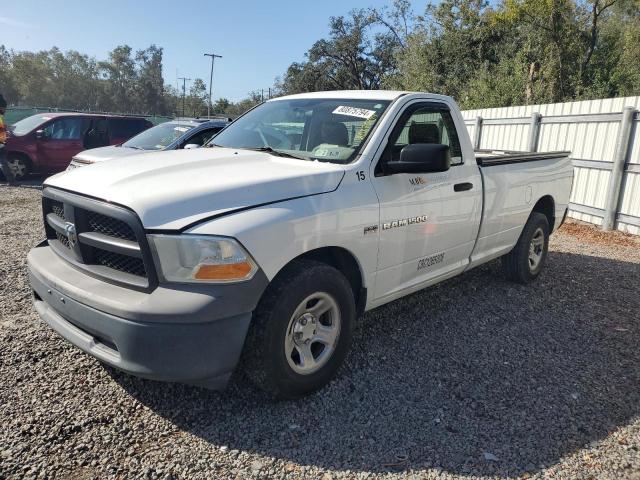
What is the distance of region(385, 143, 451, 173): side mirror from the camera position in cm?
325

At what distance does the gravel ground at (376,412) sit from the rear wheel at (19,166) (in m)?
9.38

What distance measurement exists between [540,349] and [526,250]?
173cm

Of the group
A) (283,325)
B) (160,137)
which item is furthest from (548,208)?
(160,137)

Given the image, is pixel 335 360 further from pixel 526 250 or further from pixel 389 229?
pixel 526 250

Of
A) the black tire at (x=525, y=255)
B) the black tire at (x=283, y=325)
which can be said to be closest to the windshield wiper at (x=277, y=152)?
the black tire at (x=283, y=325)

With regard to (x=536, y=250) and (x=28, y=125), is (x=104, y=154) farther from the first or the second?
(x=536, y=250)

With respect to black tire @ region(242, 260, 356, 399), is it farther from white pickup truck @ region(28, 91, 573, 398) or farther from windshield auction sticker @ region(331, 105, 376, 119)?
windshield auction sticker @ region(331, 105, 376, 119)

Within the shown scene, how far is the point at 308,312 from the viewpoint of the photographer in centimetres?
301

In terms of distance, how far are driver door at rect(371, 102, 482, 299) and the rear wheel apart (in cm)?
1160

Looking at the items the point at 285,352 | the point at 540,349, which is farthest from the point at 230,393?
the point at 540,349

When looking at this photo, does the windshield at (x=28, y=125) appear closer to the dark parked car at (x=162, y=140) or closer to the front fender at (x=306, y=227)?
the dark parked car at (x=162, y=140)

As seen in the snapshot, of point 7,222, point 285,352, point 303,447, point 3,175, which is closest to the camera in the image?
point 303,447

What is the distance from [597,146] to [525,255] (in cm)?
479

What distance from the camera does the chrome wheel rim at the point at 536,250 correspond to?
5617 mm
